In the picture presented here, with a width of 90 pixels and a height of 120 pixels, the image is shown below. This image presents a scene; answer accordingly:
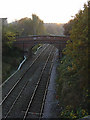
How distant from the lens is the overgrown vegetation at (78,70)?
35.5 ft

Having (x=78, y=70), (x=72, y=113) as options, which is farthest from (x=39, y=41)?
(x=72, y=113)

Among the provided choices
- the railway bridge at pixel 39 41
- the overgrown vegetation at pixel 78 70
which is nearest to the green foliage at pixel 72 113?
the overgrown vegetation at pixel 78 70

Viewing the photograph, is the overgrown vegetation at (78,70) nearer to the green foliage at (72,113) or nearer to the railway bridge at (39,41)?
the green foliage at (72,113)

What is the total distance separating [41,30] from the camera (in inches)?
2456

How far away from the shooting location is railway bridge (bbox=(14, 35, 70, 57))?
32259mm

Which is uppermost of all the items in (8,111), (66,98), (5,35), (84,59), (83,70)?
(5,35)

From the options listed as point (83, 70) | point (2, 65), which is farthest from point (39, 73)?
point (83, 70)

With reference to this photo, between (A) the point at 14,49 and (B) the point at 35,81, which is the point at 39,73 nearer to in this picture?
(B) the point at 35,81

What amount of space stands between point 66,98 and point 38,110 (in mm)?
2609

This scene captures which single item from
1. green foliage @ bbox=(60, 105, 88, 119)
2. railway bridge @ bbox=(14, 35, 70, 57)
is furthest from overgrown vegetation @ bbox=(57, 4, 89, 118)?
railway bridge @ bbox=(14, 35, 70, 57)

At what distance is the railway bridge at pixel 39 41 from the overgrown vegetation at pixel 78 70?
1722 centimetres

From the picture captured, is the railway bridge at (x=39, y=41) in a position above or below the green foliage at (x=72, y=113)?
above

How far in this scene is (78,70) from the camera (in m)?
12.8

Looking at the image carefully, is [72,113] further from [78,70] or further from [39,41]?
[39,41]
